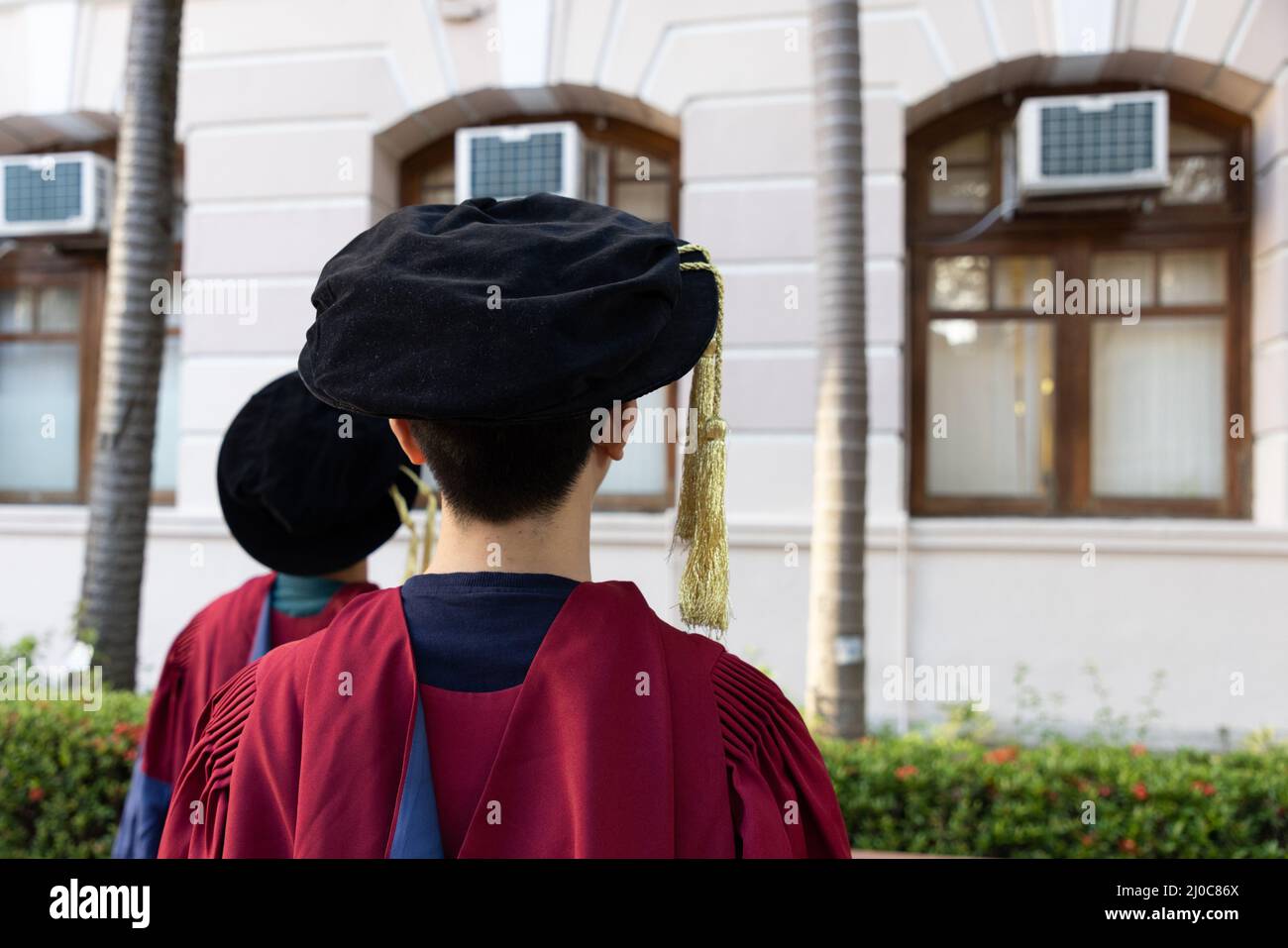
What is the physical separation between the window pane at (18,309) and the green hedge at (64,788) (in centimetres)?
539

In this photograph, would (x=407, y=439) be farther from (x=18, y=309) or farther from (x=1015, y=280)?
(x=18, y=309)

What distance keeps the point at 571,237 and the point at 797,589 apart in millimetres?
5339

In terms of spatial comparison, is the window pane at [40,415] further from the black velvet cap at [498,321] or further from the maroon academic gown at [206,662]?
the black velvet cap at [498,321]

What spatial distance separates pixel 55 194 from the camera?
721 cm

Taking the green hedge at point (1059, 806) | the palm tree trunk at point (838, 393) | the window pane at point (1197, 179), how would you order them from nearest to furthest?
the green hedge at point (1059, 806) → the palm tree trunk at point (838, 393) → the window pane at point (1197, 179)

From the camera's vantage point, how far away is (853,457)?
4.03 meters

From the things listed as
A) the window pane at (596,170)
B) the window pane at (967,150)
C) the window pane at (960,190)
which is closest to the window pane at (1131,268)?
the window pane at (960,190)

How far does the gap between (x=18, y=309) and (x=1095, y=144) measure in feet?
25.2

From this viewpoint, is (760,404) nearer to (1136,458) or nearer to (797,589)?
(797,589)

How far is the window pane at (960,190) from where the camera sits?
6.63 meters

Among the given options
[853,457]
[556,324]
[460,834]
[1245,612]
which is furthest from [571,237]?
[1245,612]

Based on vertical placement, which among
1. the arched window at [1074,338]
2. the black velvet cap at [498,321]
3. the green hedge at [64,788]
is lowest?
the green hedge at [64,788]

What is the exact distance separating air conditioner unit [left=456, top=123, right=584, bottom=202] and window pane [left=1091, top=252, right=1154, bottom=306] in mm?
3388

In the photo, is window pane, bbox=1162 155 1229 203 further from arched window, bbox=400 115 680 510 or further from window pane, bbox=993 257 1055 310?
arched window, bbox=400 115 680 510
